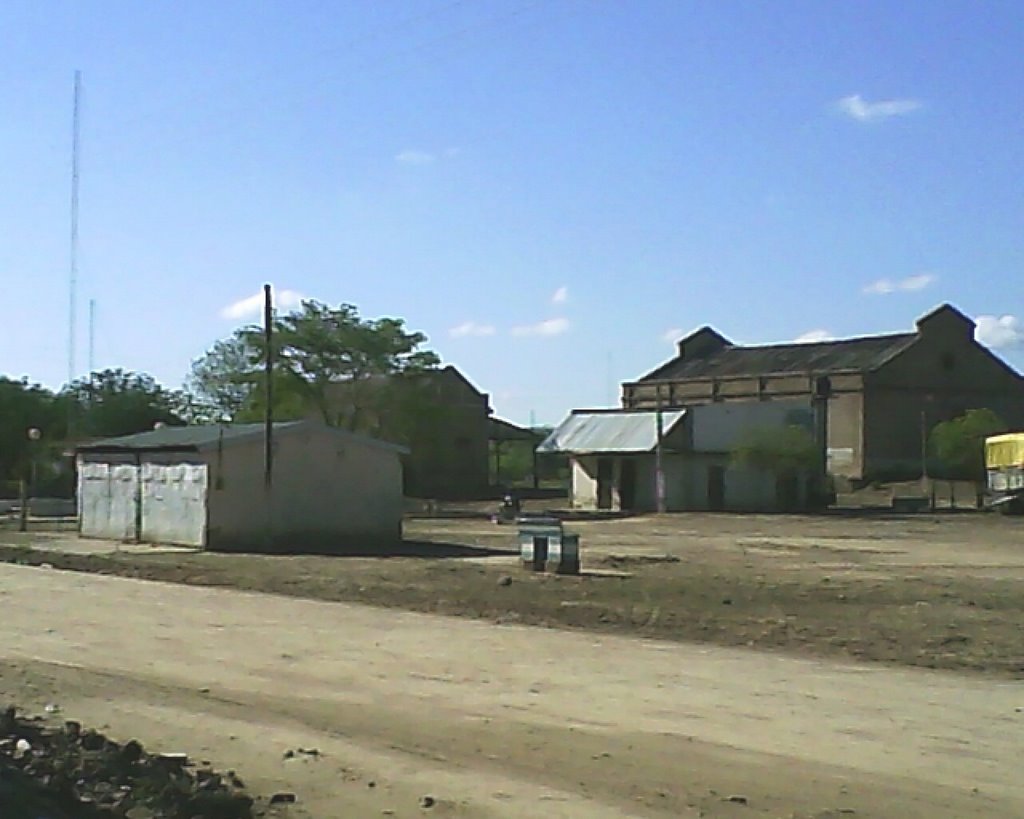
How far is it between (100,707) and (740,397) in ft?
268

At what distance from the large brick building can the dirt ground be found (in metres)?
34.3

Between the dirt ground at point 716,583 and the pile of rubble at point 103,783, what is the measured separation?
9733mm

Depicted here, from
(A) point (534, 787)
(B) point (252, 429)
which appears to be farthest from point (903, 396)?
(A) point (534, 787)

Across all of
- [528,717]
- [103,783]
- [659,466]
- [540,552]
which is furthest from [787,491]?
[103,783]

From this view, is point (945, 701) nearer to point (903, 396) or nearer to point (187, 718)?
point (187, 718)

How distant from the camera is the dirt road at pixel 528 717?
10.7 meters

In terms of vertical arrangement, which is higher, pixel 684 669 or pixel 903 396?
pixel 903 396

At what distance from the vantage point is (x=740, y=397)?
9438 centimetres

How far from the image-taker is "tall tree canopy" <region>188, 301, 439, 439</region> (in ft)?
251

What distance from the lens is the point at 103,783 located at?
10789 mm

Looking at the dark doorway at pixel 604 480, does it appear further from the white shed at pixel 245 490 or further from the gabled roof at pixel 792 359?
the white shed at pixel 245 490

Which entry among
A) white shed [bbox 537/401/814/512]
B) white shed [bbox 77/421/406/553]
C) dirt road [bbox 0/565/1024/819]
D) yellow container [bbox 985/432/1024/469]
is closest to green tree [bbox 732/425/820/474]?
white shed [bbox 537/401/814/512]

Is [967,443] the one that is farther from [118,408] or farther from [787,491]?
[118,408]

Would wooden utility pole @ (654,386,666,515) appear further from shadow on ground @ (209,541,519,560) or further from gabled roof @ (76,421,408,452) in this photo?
shadow on ground @ (209,541,519,560)
